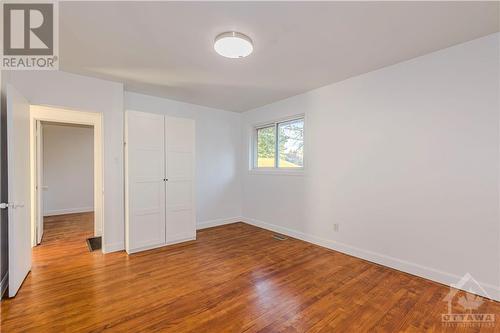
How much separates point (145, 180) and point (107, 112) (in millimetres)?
1131

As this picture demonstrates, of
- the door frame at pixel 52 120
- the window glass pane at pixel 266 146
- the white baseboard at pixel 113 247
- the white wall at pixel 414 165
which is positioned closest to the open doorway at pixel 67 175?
the door frame at pixel 52 120

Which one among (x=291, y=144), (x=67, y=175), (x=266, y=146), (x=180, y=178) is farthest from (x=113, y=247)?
(x=67, y=175)

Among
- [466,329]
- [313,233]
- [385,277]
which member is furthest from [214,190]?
[466,329]

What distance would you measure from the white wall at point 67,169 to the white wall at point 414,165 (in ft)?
19.8

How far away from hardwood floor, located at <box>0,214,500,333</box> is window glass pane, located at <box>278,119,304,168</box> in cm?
157

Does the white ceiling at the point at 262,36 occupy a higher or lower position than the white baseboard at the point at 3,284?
higher

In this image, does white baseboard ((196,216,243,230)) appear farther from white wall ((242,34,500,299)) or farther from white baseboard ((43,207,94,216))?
white baseboard ((43,207,94,216))

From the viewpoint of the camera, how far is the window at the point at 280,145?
4.06m

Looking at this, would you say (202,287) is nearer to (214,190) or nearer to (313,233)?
(313,233)

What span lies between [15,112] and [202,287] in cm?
254

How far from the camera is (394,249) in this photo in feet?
8.94

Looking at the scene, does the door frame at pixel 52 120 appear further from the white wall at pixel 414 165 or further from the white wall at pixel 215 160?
the white wall at pixel 414 165

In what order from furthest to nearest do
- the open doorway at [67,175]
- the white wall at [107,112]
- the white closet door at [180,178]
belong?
the open doorway at [67,175]
the white closet door at [180,178]
the white wall at [107,112]

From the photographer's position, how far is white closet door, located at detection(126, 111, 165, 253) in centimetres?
327
